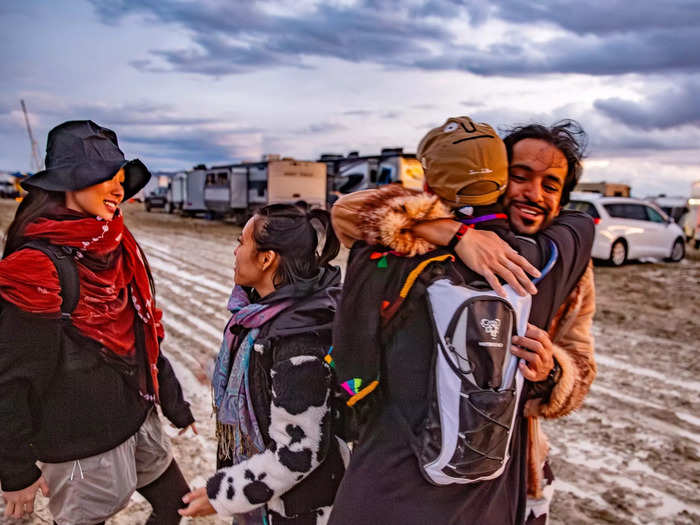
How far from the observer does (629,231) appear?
1362 centimetres

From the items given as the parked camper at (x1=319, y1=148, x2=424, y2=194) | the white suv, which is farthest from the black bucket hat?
the parked camper at (x1=319, y1=148, x2=424, y2=194)

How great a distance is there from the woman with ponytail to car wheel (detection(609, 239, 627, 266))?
13.2 metres

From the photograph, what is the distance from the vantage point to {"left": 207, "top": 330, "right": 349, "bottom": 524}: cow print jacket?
1707 mm

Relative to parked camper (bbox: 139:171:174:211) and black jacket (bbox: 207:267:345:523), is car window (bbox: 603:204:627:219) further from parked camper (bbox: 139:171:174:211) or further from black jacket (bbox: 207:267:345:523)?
parked camper (bbox: 139:171:174:211)

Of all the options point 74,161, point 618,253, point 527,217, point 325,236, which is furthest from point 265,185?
point 527,217

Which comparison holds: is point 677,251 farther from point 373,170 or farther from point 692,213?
point 373,170

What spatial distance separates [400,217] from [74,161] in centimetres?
145

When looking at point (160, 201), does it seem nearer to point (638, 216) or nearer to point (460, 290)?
point (638, 216)

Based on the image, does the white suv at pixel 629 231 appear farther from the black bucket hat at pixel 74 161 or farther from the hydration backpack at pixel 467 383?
the hydration backpack at pixel 467 383

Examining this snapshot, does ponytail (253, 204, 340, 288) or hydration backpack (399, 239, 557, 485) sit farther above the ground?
ponytail (253, 204, 340, 288)

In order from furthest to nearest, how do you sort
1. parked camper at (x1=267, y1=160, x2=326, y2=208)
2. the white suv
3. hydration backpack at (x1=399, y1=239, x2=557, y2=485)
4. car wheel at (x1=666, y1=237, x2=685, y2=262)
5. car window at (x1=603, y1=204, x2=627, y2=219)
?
parked camper at (x1=267, y1=160, x2=326, y2=208) < car wheel at (x1=666, y1=237, x2=685, y2=262) < car window at (x1=603, y1=204, x2=627, y2=219) < the white suv < hydration backpack at (x1=399, y1=239, x2=557, y2=485)

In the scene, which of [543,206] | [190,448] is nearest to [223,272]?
[190,448]

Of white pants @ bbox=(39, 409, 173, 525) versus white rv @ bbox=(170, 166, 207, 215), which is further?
white rv @ bbox=(170, 166, 207, 215)

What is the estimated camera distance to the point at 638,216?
14.1 meters
